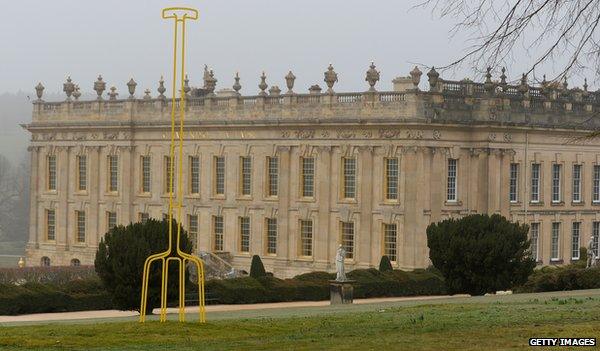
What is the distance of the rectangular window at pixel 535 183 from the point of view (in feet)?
240

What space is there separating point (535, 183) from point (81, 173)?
24092 millimetres

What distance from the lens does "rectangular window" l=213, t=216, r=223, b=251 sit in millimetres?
77375

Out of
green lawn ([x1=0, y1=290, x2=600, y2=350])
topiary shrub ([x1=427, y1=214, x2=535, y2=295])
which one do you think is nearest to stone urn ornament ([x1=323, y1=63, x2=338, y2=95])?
topiary shrub ([x1=427, y1=214, x2=535, y2=295])

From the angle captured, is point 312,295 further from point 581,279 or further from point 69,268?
point 69,268

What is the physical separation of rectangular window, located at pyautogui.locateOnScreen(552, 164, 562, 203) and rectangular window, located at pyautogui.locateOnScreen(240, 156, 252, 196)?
13.5 metres

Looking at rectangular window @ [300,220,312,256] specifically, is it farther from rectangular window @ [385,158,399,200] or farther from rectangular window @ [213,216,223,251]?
rectangular window @ [213,216,223,251]

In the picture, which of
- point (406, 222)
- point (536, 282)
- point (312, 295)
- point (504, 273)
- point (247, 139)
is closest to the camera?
point (504, 273)

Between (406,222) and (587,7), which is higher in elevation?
(587,7)

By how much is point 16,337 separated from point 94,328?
1.84 meters

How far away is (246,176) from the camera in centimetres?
7600

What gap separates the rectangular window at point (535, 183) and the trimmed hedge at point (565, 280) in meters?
19.5

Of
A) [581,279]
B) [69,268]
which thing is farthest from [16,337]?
[69,268]

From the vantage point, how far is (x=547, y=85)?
25.0 m

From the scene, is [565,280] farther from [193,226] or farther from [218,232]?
[193,226]
